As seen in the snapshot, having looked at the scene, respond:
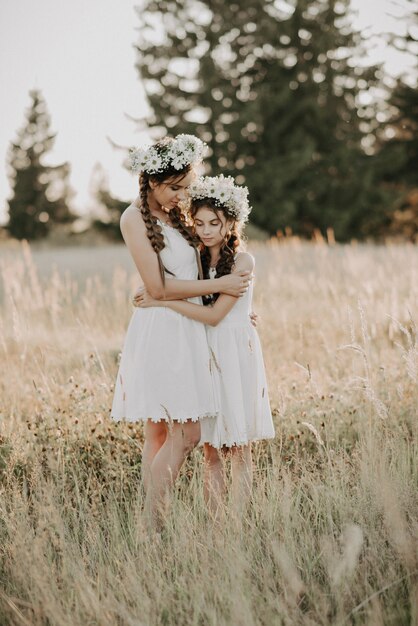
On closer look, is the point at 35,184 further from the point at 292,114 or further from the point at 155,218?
the point at 155,218

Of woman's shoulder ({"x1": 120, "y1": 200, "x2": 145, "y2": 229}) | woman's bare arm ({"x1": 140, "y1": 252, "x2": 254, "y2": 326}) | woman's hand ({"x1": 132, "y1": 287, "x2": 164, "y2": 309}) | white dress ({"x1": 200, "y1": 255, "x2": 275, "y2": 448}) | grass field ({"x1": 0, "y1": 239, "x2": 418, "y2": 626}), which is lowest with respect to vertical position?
grass field ({"x1": 0, "y1": 239, "x2": 418, "y2": 626})

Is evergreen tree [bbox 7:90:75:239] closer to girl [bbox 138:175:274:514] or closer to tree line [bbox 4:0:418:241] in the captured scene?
tree line [bbox 4:0:418:241]

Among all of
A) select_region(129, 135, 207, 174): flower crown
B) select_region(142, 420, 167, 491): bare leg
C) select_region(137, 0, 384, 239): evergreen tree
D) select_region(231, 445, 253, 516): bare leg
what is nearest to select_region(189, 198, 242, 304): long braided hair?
select_region(129, 135, 207, 174): flower crown

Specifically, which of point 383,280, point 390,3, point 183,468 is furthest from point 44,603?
point 383,280

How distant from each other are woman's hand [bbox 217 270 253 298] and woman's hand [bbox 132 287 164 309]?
34 cm

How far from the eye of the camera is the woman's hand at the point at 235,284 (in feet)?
10.4

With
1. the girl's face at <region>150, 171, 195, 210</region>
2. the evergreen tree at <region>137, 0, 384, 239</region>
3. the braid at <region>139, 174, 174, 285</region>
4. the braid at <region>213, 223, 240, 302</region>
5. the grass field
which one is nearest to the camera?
the grass field

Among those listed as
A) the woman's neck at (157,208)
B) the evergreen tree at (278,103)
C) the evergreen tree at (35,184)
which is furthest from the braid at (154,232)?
the evergreen tree at (35,184)

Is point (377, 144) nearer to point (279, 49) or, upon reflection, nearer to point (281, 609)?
point (279, 49)

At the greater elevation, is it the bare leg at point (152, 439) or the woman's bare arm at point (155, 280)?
the woman's bare arm at point (155, 280)

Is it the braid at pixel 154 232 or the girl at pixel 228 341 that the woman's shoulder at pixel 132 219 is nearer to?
the braid at pixel 154 232

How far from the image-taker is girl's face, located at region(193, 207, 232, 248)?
3338mm

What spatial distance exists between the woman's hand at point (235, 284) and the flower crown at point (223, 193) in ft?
1.17

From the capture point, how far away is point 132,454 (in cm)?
381
